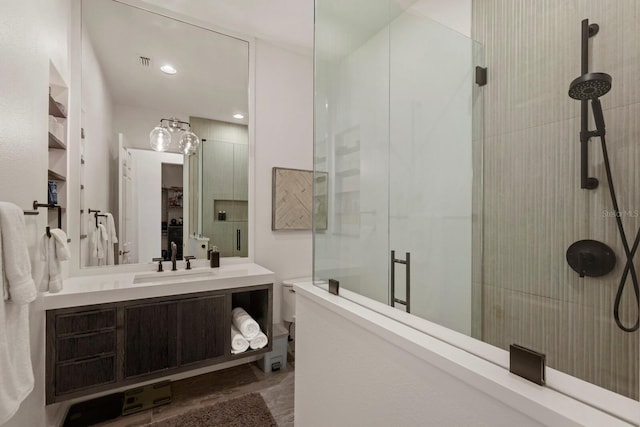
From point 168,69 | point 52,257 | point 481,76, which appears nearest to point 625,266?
point 481,76

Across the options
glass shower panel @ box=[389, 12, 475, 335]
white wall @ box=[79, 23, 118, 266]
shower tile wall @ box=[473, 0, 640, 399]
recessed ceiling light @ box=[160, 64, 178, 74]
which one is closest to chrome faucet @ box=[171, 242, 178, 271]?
white wall @ box=[79, 23, 118, 266]

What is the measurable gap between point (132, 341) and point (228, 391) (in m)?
0.79

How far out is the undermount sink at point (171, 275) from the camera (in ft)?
6.79

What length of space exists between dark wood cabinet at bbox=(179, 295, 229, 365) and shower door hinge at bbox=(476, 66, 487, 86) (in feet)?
6.63

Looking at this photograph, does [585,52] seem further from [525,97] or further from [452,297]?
[452,297]

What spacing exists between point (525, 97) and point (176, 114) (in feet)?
7.87

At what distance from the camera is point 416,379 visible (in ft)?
2.45

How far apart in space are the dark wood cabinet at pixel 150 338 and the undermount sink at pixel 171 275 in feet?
0.89

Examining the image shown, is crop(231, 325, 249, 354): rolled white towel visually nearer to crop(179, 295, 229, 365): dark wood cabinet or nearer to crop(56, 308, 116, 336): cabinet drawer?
crop(179, 295, 229, 365): dark wood cabinet

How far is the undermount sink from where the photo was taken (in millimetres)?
2070

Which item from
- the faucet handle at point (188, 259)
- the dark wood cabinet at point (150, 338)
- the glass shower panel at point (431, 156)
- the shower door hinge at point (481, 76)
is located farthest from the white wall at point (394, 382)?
the faucet handle at point (188, 259)

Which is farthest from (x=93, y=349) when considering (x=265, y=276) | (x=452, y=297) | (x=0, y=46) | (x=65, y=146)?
(x=452, y=297)

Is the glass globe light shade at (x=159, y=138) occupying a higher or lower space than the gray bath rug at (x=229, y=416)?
higher

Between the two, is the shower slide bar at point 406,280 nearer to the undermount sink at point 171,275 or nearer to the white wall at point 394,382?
the white wall at point 394,382
